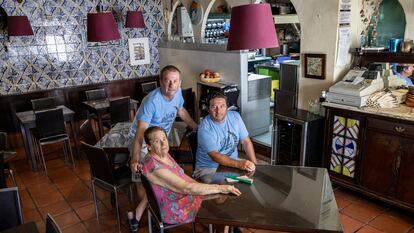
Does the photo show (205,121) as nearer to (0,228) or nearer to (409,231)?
(0,228)

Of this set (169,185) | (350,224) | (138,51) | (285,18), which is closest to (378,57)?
(350,224)

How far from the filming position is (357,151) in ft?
11.1

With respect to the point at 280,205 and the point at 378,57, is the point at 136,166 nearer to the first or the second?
the point at 280,205

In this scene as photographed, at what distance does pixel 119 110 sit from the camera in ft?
16.3

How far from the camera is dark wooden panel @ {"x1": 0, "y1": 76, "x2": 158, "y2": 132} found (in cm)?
568

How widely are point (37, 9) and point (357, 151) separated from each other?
18.5 feet

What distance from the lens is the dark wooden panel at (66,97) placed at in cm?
568

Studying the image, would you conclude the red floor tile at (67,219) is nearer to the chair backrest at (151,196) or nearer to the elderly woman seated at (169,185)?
the chair backrest at (151,196)

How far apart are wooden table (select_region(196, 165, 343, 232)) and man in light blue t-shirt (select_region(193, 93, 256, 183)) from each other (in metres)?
0.27

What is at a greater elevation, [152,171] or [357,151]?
[152,171]

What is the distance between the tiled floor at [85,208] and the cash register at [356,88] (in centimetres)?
112

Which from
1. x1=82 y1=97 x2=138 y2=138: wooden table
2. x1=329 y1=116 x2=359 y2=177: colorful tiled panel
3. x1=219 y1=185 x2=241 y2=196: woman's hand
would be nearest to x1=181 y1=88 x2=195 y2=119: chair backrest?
x1=82 y1=97 x2=138 y2=138: wooden table

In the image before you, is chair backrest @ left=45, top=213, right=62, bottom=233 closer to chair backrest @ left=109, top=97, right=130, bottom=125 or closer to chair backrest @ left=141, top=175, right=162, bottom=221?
chair backrest @ left=141, top=175, right=162, bottom=221

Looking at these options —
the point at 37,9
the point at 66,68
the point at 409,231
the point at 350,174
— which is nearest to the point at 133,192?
the point at 350,174
